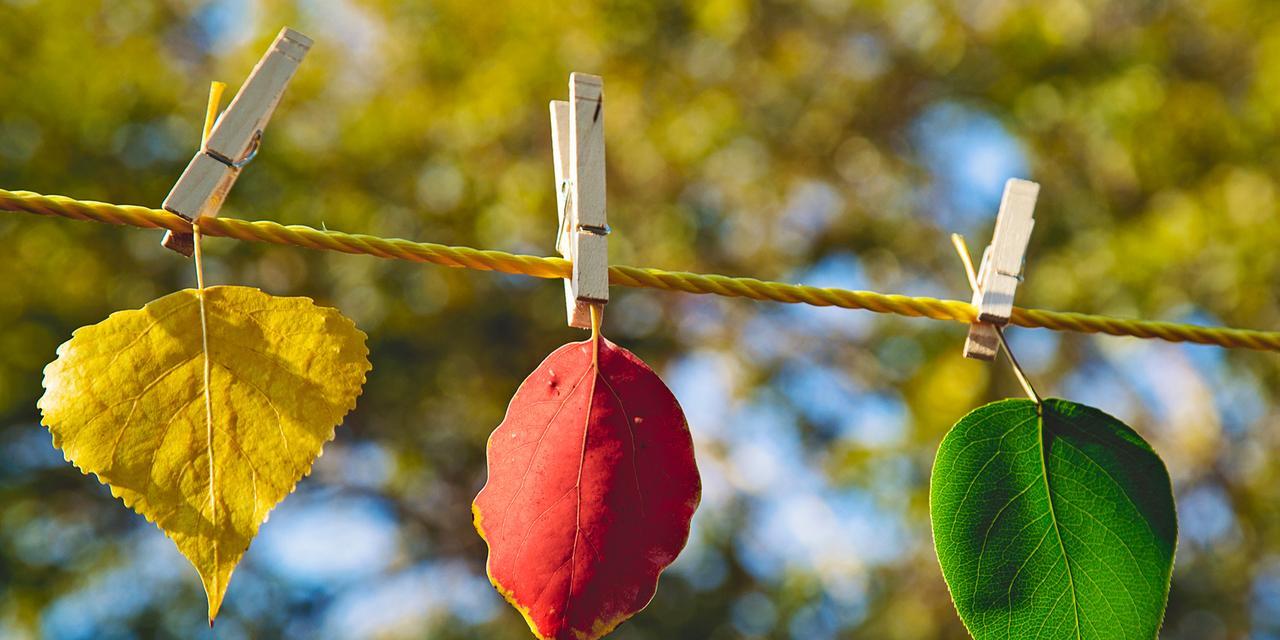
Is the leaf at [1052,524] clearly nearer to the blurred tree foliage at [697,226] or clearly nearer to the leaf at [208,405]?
the leaf at [208,405]

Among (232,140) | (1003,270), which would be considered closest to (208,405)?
(232,140)

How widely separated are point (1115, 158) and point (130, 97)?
341cm

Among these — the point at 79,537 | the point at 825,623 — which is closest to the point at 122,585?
the point at 79,537

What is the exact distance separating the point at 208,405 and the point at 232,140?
0.42 ft

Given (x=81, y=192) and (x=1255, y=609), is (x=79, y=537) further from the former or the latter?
(x=1255, y=609)

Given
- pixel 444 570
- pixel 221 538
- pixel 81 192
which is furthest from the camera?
pixel 444 570

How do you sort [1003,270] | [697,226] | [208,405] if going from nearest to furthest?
1. [208,405]
2. [1003,270]
3. [697,226]

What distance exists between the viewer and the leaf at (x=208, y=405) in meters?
0.48

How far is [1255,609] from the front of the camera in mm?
3801

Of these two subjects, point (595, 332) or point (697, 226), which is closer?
point (595, 332)

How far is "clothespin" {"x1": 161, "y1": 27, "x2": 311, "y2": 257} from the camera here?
502 millimetres

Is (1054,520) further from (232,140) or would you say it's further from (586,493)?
(232,140)

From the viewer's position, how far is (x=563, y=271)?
54 cm

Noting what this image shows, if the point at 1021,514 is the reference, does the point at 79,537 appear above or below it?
below
